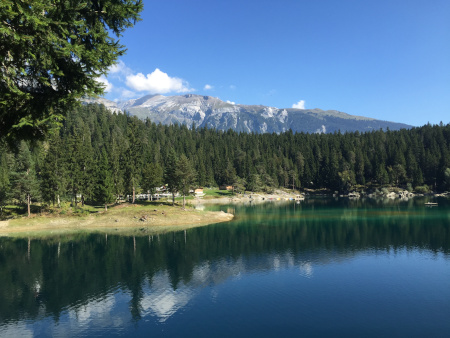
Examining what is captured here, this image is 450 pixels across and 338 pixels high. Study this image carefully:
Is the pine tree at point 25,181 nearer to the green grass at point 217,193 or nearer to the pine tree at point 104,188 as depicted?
the pine tree at point 104,188

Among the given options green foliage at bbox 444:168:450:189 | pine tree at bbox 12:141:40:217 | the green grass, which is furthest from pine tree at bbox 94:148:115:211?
green foliage at bbox 444:168:450:189

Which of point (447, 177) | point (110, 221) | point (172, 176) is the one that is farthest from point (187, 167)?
point (447, 177)

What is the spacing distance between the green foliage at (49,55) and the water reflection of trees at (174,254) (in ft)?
70.5

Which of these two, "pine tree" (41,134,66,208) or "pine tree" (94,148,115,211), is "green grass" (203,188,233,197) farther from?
"pine tree" (41,134,66,208)

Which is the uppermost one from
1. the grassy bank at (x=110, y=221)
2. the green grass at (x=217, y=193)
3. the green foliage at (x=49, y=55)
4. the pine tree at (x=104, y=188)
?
the green foliage at (x=49, y=55)

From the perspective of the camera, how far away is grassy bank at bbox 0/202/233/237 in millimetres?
72250

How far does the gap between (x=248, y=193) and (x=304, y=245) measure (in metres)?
113

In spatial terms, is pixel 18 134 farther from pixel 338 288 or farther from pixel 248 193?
pixel 248 193

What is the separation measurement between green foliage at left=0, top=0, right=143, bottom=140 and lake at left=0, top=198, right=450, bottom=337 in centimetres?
1981

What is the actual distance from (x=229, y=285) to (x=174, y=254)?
675 inches

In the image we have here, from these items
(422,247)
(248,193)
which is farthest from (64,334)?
(248,193)

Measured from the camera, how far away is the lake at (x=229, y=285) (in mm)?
26250

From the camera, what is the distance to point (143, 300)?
32344mm

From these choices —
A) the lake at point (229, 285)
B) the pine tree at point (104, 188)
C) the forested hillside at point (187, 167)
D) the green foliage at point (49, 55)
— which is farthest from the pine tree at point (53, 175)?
the green foliage at point (49, 55)
